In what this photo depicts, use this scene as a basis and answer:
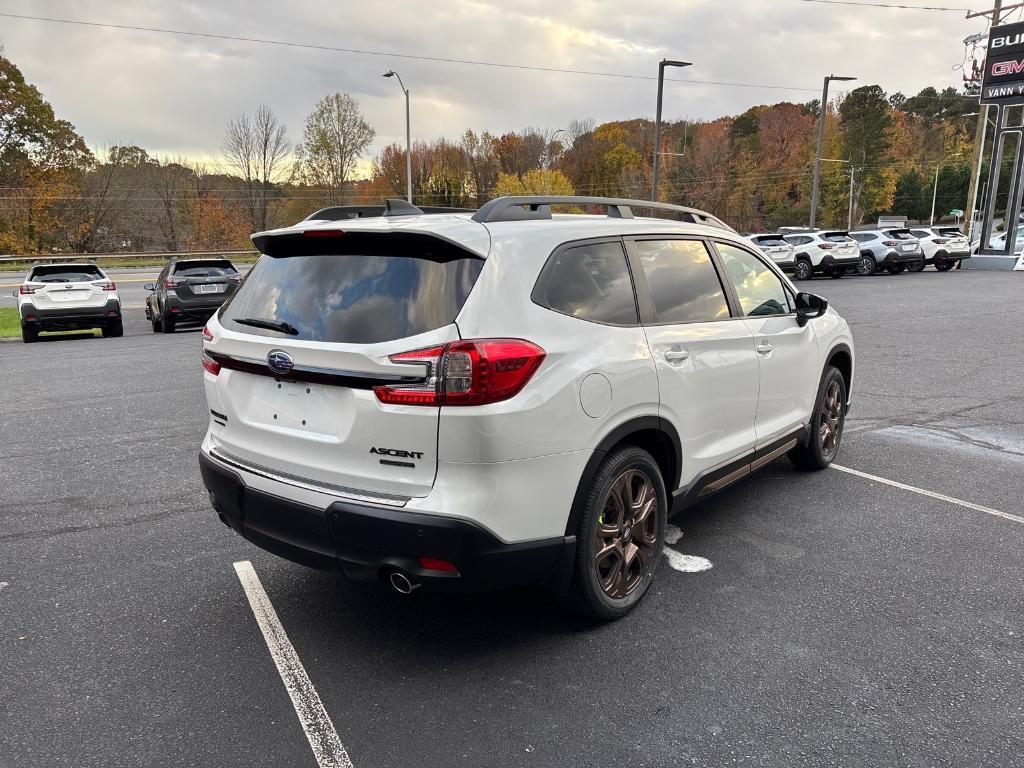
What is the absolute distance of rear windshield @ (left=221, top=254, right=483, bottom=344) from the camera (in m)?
2.70

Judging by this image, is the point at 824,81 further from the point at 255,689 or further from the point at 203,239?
the point at 203,239

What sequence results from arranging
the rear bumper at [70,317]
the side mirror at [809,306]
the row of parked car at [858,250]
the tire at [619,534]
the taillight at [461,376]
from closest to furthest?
the taillight at [461,376] → the tire at [619,534] → the side mirror at [809,306] → the rear bumper at [70,317] → the row of parked car at [858,250]

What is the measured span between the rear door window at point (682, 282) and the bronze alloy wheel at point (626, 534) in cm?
82

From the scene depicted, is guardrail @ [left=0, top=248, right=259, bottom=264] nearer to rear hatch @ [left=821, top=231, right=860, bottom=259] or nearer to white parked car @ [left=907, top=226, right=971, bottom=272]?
rear hatch @ [left=821, top=231, right=860, bottom=259]

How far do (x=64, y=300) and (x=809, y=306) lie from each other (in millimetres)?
14319

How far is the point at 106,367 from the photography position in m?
10.4

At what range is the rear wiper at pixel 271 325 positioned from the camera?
116 inches

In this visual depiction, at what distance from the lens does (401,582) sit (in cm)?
274

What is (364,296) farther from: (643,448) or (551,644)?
(551,644)

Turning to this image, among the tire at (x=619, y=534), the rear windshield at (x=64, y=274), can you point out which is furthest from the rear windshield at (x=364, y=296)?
the rear windshield at (x=64, y=274)

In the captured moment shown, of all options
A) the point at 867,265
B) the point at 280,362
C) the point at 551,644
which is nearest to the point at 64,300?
the point at 280,362

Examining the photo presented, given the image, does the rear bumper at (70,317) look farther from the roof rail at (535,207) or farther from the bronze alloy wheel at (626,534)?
the bronze alloy wheel at (626,534)

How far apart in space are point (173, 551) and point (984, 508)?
16.5ft

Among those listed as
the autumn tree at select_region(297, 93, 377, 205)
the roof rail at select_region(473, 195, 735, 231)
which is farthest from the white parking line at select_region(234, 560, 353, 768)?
the autumn tree at select_region(297, 93, 377, 205)
